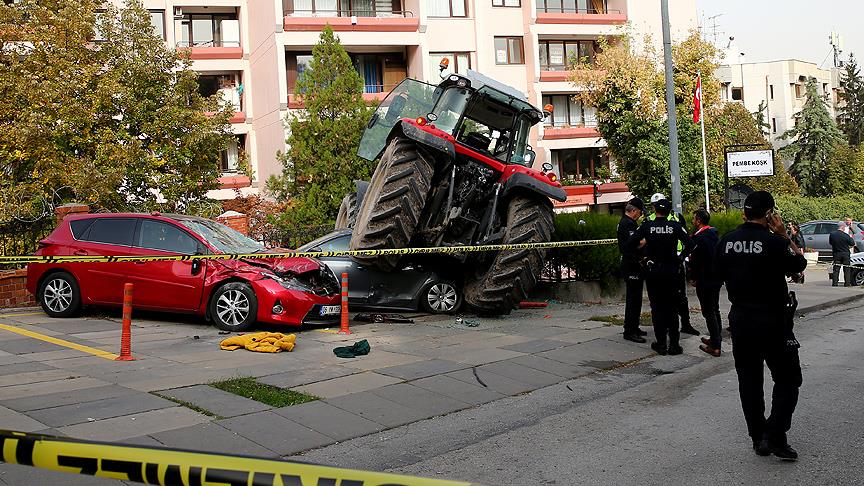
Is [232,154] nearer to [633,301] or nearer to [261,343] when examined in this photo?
[261,343]

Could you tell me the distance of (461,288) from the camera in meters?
13.2

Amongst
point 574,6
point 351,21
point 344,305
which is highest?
point 574,6

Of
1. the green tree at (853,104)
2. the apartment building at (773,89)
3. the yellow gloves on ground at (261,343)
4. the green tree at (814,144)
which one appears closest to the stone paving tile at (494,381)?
the yellow gloves on ground at (261,343)

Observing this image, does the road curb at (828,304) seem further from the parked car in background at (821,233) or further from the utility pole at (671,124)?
the parked car in background at (821,233)

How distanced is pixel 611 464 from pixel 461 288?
7.80 metres

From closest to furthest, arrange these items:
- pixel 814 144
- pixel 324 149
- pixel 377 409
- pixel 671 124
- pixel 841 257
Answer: pixel 377 409
pixel 671 124
pixel 841 257
pixel 324 149
pixel 814 144

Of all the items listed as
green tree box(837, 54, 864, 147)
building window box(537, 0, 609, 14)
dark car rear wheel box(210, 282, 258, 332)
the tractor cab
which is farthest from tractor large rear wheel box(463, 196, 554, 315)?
green tree box(837, 54, 864, 147)

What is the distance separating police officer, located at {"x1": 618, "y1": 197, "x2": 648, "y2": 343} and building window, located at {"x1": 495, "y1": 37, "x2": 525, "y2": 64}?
29360 mm

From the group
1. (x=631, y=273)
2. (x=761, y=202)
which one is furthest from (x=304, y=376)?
(x=761, y=202)

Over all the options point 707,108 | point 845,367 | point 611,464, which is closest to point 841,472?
point 611,464

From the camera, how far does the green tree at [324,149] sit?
22.2 metres

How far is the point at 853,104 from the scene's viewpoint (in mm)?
67250

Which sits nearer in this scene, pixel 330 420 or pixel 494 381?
pixel 330 420

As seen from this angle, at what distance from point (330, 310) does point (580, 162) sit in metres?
32.4
